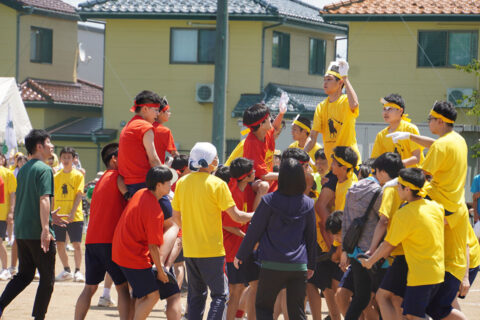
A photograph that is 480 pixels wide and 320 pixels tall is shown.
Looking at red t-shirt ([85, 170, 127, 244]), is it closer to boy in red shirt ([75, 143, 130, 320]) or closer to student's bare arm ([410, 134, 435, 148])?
boy in red shirt ([75, 143, 130, 320])

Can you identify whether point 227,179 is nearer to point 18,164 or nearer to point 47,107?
point 18,164

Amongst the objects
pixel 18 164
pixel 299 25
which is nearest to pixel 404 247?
pixel 18 164

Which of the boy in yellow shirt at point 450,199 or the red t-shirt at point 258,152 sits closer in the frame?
the boy in yellow shirt at point 450,199

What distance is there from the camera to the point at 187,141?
30.9 metres

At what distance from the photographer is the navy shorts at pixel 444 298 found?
26.4ft

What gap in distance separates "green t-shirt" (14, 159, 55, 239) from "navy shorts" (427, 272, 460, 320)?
13.8 ft

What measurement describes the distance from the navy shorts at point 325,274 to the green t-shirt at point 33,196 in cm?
303

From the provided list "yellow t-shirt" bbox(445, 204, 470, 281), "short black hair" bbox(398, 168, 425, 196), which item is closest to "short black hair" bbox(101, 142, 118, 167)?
"short black hair" bbox(398, 168, 425, 196)

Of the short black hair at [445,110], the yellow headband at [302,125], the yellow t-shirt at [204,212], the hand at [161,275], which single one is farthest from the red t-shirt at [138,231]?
the yellow headband at [302,125]

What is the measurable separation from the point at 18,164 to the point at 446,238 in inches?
453

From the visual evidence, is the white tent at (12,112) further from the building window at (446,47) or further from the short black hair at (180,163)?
the building window at (446,47)

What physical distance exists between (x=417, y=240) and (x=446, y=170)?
Result: 32.2 inches

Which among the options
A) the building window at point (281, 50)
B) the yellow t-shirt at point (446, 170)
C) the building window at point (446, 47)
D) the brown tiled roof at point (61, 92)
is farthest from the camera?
the brown tiled roof at point (61, 92)

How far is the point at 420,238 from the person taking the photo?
302 inches
